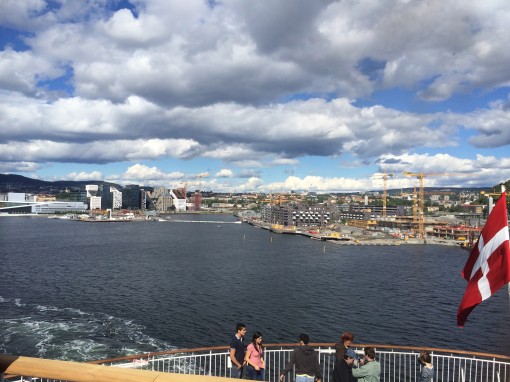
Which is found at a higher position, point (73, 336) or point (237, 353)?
point (237, 353)

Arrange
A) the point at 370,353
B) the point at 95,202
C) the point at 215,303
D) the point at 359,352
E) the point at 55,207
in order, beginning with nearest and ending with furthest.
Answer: the point at 370,353 → the point at 359,352 → the point at 215,303 → the point at 55,207 → the point at 95,202

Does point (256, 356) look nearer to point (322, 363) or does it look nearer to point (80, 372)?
point (80, 372)

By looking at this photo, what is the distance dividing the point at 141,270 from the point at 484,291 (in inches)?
1616

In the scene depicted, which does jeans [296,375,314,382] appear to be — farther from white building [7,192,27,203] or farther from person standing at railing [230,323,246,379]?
white building [7,192,27,203]

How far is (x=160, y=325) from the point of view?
23.1 metres

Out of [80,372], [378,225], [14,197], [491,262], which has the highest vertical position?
[14,197]

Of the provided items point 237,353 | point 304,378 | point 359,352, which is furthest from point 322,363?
point 304,378

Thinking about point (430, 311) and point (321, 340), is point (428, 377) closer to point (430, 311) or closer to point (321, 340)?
point (321, 340)

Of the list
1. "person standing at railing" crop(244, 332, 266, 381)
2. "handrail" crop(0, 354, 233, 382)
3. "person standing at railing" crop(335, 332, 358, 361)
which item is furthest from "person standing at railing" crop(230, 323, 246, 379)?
"handrail" crop(0, 354, 233, 382)

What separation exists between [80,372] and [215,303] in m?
27.5

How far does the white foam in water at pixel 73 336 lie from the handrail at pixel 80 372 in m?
17.1

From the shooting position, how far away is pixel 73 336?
2048cm

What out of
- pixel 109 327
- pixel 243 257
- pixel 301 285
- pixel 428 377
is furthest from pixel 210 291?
pixel 428 377

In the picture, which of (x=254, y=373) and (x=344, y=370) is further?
(x=254, y=373)
